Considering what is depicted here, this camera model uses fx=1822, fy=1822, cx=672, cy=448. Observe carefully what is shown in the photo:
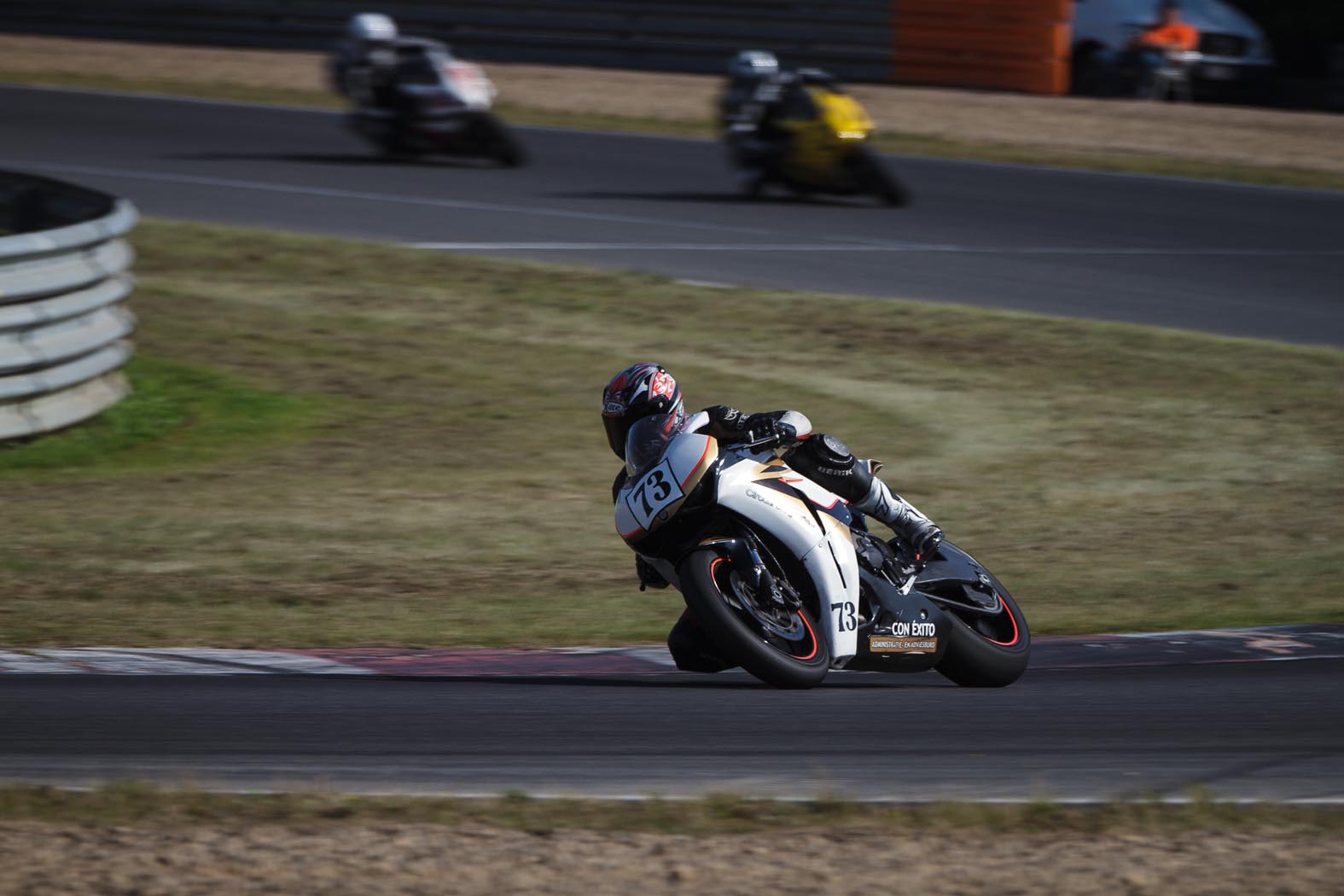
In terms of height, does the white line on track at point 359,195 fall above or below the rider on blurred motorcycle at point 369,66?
below

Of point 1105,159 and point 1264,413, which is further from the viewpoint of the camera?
point 1105,159

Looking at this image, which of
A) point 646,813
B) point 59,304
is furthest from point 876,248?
point 646,813

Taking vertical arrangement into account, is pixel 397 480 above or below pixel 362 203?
below

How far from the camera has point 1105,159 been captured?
24.0 metres

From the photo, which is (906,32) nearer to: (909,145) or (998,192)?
(909,145)

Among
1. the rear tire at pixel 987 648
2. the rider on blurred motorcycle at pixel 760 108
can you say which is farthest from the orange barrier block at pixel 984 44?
the rear tire at pixel 987 648

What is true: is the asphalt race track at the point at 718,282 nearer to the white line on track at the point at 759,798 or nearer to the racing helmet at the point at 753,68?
the white line on track at the point at 759,798

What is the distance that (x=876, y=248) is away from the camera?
60.5 ft

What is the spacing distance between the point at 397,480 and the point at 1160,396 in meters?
5.72

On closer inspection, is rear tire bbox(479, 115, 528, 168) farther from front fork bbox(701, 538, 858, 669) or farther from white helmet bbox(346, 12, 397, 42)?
front fork bbox(701, 538, 858, 669)

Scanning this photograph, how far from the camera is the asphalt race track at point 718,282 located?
559cm

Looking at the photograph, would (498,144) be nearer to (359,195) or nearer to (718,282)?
(359,195)

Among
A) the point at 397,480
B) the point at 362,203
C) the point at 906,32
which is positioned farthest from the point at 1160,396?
the point at 906,32

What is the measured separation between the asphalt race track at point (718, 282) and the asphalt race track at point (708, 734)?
1cm
